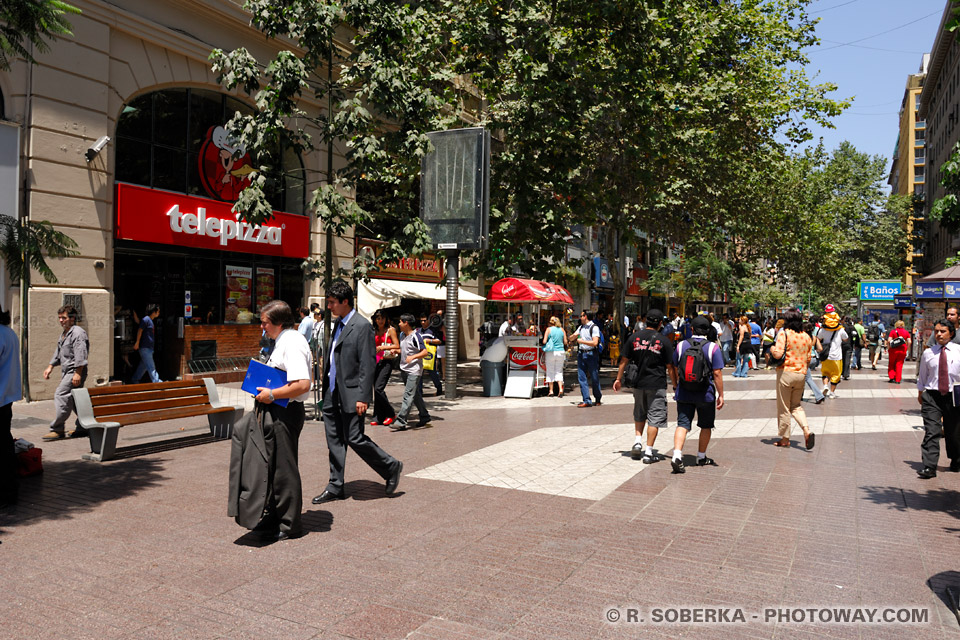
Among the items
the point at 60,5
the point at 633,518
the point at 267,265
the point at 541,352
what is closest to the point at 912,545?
the point at 633,518

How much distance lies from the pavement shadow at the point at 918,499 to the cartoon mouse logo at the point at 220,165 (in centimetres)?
1365

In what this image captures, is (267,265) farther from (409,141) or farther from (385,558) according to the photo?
(385,558)

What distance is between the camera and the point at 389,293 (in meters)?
19.2

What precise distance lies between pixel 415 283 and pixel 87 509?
51.8 feet

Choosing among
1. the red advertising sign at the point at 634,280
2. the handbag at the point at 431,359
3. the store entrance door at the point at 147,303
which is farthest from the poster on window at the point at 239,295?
the red advertising sign at the point at 634,280

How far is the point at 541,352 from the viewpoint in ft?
52.9

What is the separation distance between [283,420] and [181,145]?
12394 mm

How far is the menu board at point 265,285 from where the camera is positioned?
17719 millimetres

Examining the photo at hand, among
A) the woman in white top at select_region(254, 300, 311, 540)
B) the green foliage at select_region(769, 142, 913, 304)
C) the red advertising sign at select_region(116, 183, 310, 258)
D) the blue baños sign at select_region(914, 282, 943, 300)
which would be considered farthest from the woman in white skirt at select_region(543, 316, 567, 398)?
the green foliage at select_region(769, 142, 913, 304)

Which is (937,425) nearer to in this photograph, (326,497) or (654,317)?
(654,317)

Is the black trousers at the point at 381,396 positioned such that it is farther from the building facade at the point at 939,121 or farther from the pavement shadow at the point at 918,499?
the building facade at the point at 939,121

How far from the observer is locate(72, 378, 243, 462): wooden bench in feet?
26.3

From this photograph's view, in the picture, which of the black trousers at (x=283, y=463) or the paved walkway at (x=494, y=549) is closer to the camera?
the paved walkway at (x=494, y=549)

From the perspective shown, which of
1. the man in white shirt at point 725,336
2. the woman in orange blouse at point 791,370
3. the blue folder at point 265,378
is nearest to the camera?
the blue folder at point 265,378
